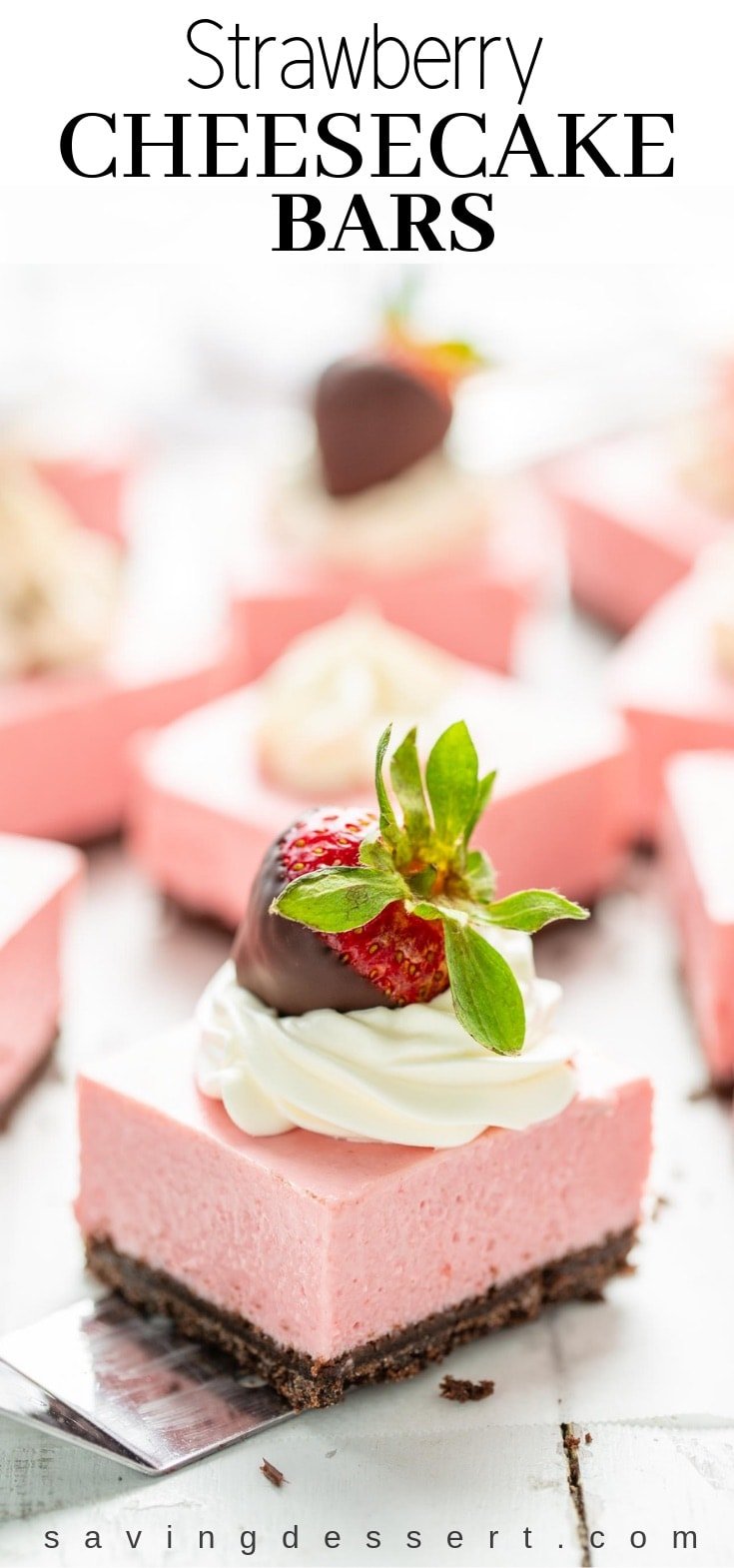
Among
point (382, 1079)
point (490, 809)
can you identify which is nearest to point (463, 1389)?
point (382, 1079)

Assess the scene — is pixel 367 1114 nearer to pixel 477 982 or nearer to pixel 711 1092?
pixel 477 982

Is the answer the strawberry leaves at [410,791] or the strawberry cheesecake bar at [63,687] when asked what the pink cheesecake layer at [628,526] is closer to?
the strawberry cheesecake bar at [63,687]

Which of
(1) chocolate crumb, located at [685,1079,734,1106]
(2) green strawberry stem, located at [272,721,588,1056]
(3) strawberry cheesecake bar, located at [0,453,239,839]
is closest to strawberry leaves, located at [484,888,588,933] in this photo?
(2) green strawberry stem, located at [272,721,588,1056]

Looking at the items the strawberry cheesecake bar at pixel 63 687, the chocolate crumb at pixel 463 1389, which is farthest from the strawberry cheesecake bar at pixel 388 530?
the chocolate crumb at pixel 463 1389

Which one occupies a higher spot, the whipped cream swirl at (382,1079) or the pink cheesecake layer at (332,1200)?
the whipped cream swirl at (382,1079)

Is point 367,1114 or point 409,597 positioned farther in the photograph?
point 409,597

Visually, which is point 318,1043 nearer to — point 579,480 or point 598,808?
point 598,808

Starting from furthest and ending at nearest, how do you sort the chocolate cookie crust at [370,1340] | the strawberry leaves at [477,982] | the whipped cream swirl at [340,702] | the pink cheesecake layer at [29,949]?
1. the whipped cream swirl at [340,702]
2. the pink cheesecake layer at [29,949]
3. the chocolate cookie crust at [370,1340]
4. the strawberry leaves at [477,982]
